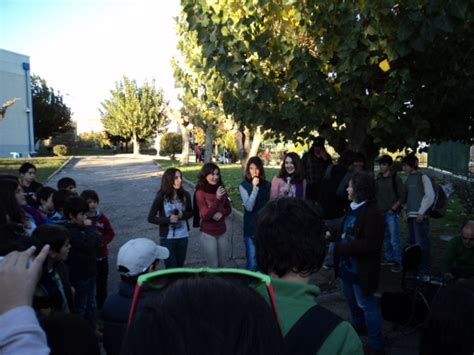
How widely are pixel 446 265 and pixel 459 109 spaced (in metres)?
2.32

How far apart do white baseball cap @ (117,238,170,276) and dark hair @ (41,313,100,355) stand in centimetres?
140

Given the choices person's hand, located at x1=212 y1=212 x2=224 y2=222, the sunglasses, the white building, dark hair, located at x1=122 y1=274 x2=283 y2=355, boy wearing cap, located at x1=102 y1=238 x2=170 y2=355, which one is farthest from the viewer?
the white building

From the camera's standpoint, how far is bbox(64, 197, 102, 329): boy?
13.0ft

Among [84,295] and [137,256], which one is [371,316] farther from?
[84,295]

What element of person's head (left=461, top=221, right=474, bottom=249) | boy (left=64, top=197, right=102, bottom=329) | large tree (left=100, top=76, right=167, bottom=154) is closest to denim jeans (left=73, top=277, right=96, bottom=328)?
boy (left=64, top=197, right=102, bottom=329)

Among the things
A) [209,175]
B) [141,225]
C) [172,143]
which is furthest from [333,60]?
[172,143]

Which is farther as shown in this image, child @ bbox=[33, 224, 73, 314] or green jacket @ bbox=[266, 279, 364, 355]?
child @ bbox=[33, 224, 73, 314]

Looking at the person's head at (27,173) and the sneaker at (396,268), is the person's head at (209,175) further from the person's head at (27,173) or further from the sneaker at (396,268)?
the sneaker at (396,268)

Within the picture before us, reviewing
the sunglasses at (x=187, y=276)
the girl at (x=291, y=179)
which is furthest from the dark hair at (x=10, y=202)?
the girl at (x=291, y=179)

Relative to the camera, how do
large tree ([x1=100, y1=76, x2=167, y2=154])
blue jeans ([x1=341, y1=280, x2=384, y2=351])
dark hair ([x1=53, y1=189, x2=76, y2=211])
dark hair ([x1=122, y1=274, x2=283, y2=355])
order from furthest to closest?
large tree ([x1=100, y1=76, x2=167, y2=154]) → dark hair ([x1=53, y1=189, x2=76, y2=211]) → blue jeans ([x1=341, y1=280, x2=384, y2=351]) → dark hair ([x1=122, y1=274, x2=283, y2=355])

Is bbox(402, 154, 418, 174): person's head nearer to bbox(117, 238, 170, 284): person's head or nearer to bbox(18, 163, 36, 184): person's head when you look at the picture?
Result: bbox(117, 238, 170, 284): person's head

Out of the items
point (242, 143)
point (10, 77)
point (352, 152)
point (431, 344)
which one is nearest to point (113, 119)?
point (10, 77)

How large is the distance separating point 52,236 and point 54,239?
3 centimetres

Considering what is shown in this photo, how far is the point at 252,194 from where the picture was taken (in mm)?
5457
